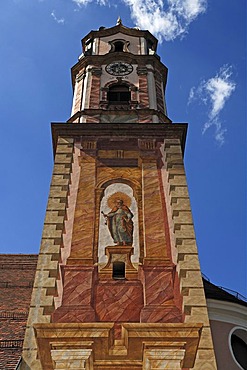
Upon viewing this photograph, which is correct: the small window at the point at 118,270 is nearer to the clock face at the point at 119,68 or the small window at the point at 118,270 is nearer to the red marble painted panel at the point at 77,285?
the red marble painted panel at the point at 77,285

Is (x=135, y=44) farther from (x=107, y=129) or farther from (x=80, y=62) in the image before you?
(x=107, y=129)

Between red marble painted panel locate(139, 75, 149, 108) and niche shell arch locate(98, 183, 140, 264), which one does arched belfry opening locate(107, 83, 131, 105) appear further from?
niche shell arch locate(98, 183, 140, 264)

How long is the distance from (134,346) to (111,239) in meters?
3.48

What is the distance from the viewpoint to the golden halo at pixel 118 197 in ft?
44.5

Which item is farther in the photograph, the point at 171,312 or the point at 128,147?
the point at 128,147

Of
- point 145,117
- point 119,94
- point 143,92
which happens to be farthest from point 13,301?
point 143,92

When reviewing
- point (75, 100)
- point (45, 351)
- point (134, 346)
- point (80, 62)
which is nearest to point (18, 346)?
point (45, 351)

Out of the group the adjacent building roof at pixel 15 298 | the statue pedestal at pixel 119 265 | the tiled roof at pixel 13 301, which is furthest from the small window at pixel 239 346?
the tiled roof at pixel 13 301

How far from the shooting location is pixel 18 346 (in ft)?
37.0

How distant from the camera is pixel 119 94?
1917 centimetres

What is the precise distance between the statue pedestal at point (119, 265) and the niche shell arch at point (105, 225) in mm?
128

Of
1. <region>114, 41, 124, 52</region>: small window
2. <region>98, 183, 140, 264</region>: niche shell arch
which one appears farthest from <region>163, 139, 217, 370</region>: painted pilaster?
<region>114, 41, 124, 52</region>: small window

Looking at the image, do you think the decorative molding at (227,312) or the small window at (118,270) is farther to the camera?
the decorative molding at (227,312)

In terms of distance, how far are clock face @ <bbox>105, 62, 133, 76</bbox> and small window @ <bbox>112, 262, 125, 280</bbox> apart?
1014 centimetres
